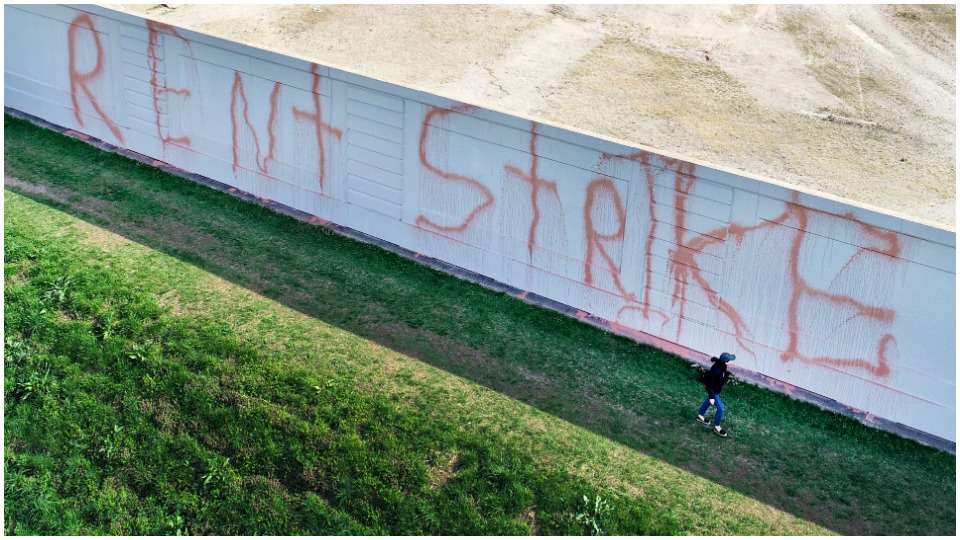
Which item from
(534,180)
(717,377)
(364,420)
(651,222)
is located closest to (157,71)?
(534,180)

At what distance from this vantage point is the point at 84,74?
14977mm

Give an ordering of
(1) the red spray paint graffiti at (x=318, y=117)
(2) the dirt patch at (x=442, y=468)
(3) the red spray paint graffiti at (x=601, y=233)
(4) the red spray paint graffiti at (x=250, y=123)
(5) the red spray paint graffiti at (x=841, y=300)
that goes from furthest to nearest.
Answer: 1. (4) the red spray paint graffiti at (x=250, y=123)
2. (1) the red spray paint graffiti at (x=318, y=117)
3. (3) the red spray paint graffiti at (x=601, y=233)
4. (5) the red spray paint graffiti at (x=841, y=300)
5. (2) the dirt patch at (x=442, y=468)

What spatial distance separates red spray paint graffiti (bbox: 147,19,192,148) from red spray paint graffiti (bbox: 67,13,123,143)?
884 millimetres

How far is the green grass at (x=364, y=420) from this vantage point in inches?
387

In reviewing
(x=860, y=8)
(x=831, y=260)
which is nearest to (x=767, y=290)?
(x=831, y=260)

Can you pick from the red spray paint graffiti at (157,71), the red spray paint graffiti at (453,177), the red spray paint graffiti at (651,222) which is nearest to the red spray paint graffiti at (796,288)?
the red spray paint graffiti at (651,222)

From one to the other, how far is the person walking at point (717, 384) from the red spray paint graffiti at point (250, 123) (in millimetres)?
6142

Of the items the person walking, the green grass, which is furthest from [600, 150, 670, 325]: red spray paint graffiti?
the person walking

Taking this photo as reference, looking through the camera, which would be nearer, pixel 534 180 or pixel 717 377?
pixel 717 377

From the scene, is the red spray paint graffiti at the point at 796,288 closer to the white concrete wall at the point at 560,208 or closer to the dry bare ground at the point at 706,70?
the white concrete wall at the point at 560,208

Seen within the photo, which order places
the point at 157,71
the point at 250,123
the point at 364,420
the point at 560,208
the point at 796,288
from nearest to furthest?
the point at 364,420 → the point at 796,288 → the point at 560,208 → the point at 250,123 → the point at 157,71

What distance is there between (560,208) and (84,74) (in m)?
7.30

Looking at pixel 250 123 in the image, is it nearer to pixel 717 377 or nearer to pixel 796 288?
pixel 717 377

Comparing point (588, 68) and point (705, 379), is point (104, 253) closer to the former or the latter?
point (705, 379)
